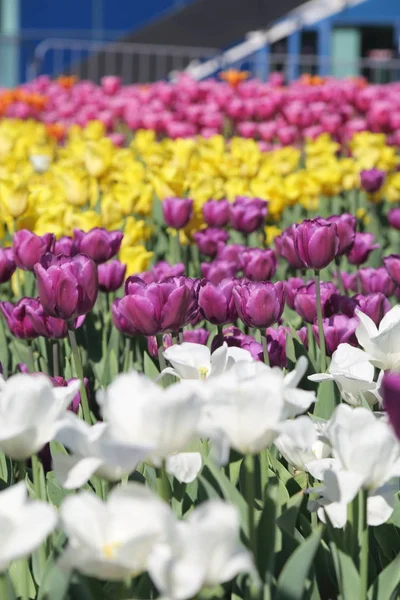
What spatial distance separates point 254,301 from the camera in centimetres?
171

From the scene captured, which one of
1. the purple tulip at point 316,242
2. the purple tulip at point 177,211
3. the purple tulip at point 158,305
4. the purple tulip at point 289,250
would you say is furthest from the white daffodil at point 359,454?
the purple tulip at point 177,211

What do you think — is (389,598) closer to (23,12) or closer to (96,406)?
(96,406)

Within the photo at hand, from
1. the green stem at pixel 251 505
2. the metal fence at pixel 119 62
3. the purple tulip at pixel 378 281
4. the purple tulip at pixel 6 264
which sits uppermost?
the metal fence at pixel 119 62

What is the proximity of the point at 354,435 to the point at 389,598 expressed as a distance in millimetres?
232

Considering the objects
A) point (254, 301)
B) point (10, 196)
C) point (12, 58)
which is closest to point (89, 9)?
point (12, 58)

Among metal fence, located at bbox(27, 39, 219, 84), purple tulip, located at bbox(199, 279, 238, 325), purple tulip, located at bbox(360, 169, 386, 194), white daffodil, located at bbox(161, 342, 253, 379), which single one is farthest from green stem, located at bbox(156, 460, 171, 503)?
metal fence, located at bbox(27, 39, 219, 84)

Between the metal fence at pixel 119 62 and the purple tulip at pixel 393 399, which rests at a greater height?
the metal fence at pixel 119 62

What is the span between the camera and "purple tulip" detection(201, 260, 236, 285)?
247cm

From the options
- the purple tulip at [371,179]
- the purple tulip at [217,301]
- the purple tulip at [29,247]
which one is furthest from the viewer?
the purple tulip at [371,179]

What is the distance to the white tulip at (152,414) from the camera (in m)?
Result: 0.97

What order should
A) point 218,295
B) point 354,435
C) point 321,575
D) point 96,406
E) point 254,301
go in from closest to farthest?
point 354,435, point 321,575, point 254,301, point 218,295, point 96,406

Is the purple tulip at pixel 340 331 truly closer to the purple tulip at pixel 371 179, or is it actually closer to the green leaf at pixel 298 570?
the green leaf at pixel 298 570

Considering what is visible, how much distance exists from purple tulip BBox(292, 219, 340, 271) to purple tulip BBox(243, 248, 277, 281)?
0.33 meters

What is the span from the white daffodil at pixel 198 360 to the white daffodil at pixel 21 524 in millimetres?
454
